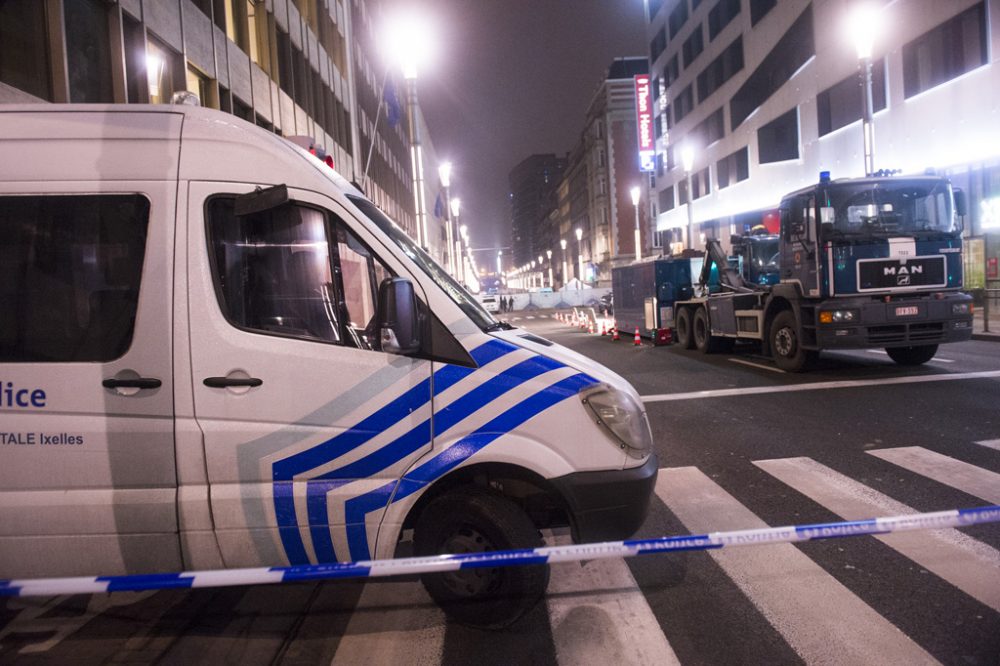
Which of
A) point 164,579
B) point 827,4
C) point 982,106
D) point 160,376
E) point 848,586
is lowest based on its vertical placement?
point 848,586

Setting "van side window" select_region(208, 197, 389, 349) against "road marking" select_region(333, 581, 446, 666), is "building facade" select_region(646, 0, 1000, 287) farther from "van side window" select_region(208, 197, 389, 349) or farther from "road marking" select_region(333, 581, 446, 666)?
"van side window" select_region(208, 197, 389, 349)

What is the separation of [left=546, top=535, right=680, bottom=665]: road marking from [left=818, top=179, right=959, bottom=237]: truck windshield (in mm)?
8603

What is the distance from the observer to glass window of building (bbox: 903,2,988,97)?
66.8 ft

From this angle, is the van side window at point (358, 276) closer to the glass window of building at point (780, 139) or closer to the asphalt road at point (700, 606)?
the asphalt road at point (700, 606)

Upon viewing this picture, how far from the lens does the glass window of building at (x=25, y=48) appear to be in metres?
8.77

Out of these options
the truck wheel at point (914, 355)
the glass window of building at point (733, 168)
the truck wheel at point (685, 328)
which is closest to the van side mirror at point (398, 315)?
the truck wheel at point (914, 355)

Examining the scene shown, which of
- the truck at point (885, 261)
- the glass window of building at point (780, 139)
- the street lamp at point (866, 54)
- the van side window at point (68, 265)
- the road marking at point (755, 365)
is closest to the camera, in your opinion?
the van side window at point (68, 265)

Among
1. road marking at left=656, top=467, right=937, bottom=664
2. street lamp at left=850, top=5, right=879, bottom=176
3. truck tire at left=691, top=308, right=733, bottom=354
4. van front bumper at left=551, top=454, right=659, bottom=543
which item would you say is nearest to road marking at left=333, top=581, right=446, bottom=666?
van front bumper at left=551, top=454, right=659, bottom=543

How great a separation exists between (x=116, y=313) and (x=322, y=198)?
1.17 metres

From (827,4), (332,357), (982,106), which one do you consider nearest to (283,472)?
(332,357)

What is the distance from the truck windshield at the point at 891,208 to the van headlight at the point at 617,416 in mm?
8719

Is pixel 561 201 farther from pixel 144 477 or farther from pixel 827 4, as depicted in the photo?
pixel 144 477

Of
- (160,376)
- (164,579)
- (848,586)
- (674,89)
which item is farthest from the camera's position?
(674,89)

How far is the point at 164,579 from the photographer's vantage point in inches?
114
